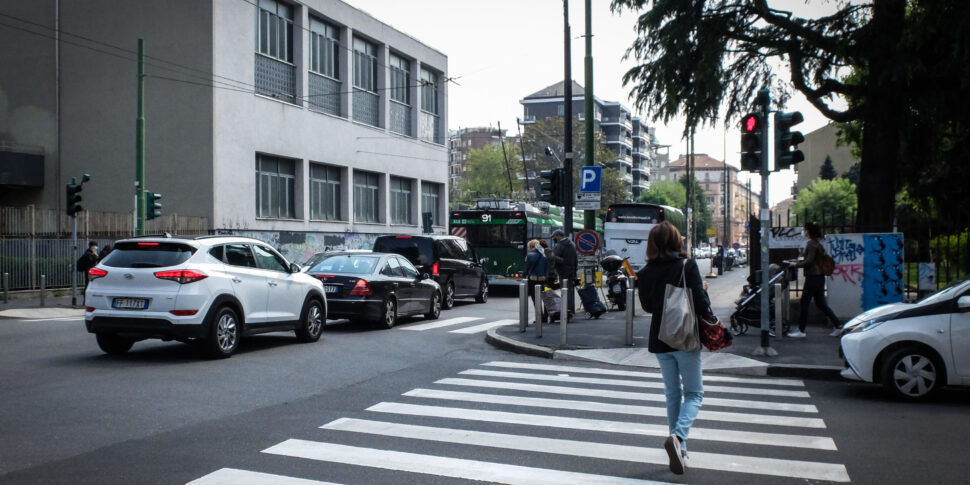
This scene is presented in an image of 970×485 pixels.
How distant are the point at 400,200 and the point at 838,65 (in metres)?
26.8

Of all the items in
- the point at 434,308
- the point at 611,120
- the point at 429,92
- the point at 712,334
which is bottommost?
the point at 434,308

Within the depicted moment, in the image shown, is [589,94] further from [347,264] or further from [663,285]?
[663,285]

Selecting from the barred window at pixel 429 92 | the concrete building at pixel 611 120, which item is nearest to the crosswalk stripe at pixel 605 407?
the barred window at pixel 429 92

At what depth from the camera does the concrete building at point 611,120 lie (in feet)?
355

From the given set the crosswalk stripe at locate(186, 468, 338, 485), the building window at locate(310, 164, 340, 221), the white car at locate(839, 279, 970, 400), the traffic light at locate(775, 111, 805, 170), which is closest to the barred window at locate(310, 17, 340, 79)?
the building window at locate(310, 164, 340, 221)

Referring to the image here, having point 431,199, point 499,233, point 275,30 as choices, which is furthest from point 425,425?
point 431,199

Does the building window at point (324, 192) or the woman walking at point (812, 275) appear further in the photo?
the building window at point (324, 192)

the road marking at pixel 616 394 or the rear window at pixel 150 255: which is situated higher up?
the rear window at pixel 150 255

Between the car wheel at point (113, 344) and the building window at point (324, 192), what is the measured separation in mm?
22850

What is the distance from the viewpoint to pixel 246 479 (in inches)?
211

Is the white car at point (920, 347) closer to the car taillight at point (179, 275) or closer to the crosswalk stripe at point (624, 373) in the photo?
the crosswalk stripe at point (624, 373)

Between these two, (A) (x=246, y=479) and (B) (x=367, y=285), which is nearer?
(A) (x=246, y=479)

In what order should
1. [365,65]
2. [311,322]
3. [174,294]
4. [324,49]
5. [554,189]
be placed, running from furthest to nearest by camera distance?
[365,65] → [324,49] → [554,189] → [311,322] → [174,294]

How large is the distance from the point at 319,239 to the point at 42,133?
1153cm
